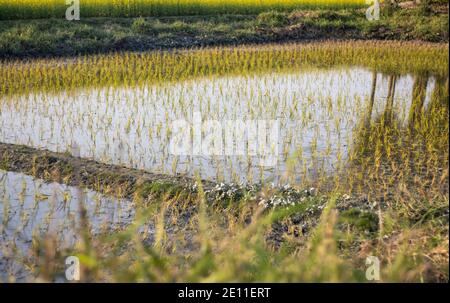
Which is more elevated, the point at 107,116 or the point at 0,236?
the point at 107,116

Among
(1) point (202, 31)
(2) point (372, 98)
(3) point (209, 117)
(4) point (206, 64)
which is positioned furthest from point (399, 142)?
(1) point (202, 31)

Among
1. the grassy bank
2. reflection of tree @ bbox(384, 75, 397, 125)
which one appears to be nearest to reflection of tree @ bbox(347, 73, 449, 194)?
reflection of tree @ bbox(384, 75, 397, 125)

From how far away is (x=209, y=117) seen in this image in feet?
21.8

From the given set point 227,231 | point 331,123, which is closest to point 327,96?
point 331,123

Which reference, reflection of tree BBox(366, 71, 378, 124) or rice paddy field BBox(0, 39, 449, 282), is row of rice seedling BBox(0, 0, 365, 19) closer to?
rice paddy field BBox(0, 39, 449, 282)

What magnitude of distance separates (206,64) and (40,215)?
7.17 m

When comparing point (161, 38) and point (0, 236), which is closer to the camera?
point (0, 236)

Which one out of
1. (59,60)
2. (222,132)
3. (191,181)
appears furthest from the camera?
(59,60)

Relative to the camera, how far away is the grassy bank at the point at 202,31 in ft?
37.8

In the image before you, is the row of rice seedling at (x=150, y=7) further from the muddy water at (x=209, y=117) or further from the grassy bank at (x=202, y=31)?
the muddy water at (x=209, y=117)

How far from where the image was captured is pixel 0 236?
3641mm

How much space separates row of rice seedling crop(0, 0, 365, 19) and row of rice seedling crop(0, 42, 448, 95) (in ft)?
9.19
